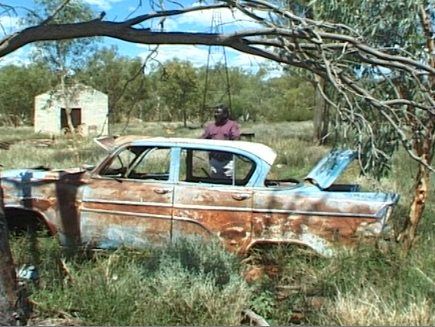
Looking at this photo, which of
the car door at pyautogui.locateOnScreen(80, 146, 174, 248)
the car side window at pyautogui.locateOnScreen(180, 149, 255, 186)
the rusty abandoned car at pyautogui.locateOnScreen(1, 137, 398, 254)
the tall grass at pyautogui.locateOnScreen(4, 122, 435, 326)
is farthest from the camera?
the car side window at pyautogui.locateOnScreen(180, 149, 255, 186)

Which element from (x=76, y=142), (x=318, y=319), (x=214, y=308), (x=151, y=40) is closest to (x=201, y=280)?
(x=214, y=308)

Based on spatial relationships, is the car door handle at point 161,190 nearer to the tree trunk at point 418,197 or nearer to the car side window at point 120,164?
the car side window at point 120,164

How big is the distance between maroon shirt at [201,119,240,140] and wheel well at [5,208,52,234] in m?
3.48

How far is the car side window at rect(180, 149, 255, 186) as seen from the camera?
24.4 feet

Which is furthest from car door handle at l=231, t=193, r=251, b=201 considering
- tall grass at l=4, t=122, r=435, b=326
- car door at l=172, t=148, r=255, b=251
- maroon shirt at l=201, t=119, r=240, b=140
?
maroon shirt at l=201, t=119, r=240, b=140

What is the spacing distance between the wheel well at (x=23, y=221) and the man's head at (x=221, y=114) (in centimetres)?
371

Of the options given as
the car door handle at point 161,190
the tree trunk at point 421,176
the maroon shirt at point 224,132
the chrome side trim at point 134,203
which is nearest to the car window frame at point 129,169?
the car door handle at point 161,190

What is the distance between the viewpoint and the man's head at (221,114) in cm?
1022

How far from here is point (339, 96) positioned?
4992 mm

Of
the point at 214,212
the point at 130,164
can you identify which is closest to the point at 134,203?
the point at 130,164

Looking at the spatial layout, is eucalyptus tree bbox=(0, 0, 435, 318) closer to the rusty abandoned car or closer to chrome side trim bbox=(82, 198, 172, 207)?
the rusty abandoned car

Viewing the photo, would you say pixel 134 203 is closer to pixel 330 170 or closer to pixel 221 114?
pixel 330 170

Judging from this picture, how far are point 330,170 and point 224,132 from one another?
10.6 ft

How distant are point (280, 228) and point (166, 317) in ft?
6.91
